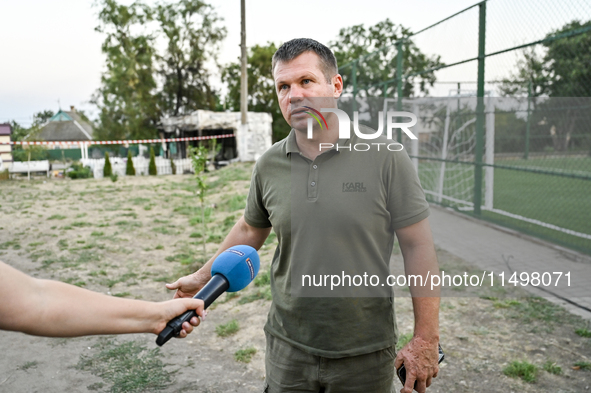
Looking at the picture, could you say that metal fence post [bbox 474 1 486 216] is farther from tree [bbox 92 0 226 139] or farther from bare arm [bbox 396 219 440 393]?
tree [bbox 92 0 226 139]

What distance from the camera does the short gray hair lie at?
208 cm

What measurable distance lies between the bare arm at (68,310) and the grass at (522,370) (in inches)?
115

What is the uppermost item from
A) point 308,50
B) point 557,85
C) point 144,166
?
point 557,85

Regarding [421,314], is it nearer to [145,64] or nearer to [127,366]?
[127,366]

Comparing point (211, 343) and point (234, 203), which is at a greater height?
point (234, 203)

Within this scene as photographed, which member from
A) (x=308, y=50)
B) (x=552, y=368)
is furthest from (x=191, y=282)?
(x=552, y=368)

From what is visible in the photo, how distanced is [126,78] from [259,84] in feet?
31.9

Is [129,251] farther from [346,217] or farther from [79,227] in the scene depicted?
[346,217]

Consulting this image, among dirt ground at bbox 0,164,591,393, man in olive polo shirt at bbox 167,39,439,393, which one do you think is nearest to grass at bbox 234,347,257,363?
dirt ground at bbox 0,164,591,393

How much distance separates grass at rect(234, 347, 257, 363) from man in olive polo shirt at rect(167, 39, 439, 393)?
84.3 inches

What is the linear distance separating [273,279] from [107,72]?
33.9m

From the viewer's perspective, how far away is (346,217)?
1.94 metres

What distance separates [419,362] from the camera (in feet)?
6.14

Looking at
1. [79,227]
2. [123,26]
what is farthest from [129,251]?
[123,26]
